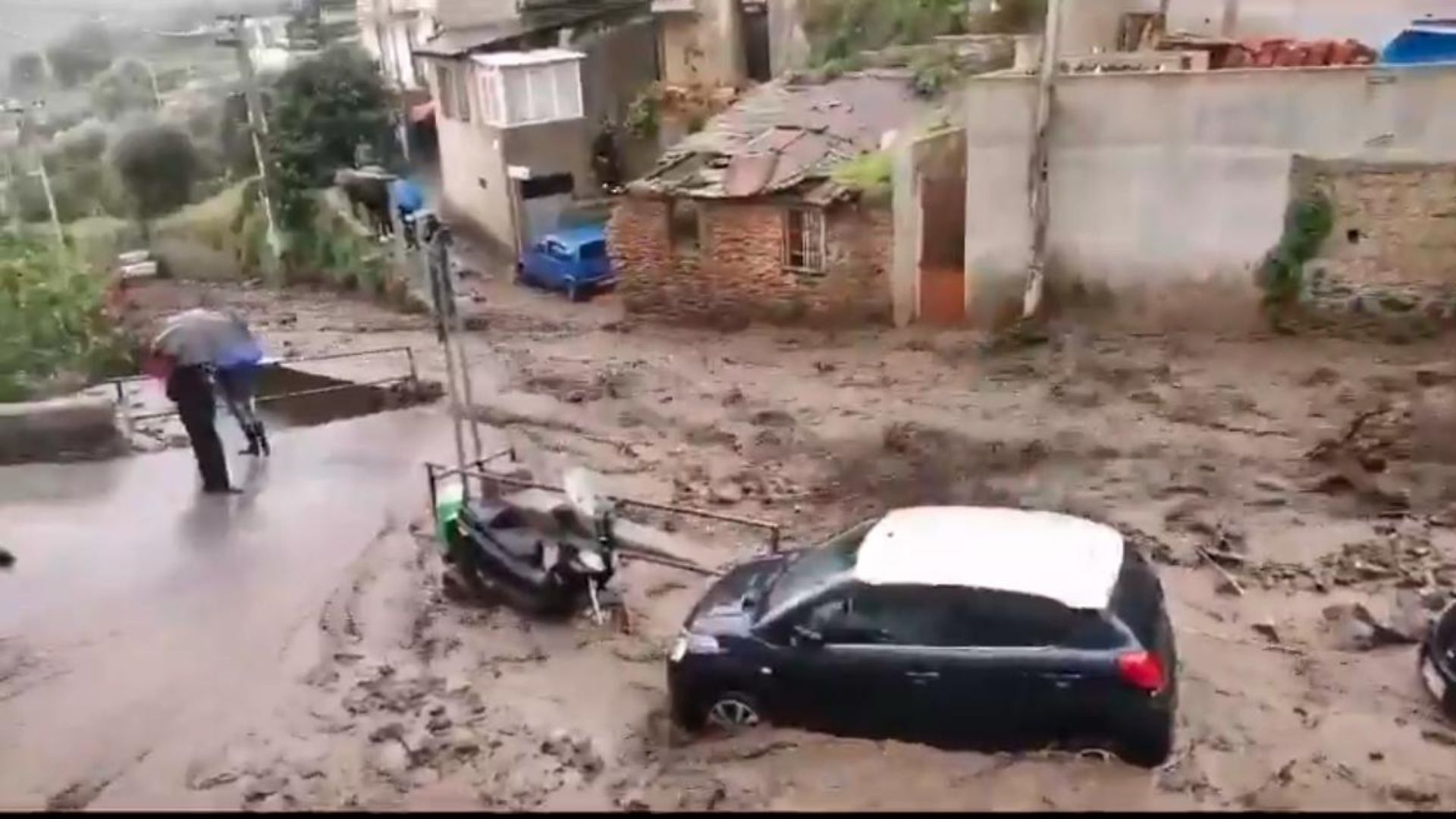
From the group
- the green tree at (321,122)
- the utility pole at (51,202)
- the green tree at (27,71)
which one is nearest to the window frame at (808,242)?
the green tree at (321,122)

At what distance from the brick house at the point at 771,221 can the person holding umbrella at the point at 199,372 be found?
7408mm

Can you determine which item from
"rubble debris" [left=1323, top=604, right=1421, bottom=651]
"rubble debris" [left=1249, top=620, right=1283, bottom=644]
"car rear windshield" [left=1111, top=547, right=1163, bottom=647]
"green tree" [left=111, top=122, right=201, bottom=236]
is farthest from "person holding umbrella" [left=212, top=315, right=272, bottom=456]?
"green tree" [left=111, top=122, right=201, bottom=236]

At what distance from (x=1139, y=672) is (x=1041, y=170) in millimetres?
9406

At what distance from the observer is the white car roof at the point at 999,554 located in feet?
23.0

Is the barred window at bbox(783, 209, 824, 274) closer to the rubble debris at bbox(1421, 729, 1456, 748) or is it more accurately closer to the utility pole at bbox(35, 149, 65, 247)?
the rubble debris at bbox(1421, 729, 1456, 748)

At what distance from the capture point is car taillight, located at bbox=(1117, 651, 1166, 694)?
6.69 metres

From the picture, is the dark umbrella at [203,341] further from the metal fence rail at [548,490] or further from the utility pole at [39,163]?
the utility pole at [39,163]

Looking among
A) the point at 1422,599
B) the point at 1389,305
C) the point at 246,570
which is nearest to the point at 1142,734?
the point at 1422,599

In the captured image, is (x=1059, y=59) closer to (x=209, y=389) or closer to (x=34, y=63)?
(x=209, y=389)

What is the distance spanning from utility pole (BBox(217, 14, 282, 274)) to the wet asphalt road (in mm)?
12147

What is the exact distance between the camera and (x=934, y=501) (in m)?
11.5

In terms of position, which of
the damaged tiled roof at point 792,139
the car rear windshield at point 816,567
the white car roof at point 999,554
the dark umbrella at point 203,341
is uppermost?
the damaged tiled roof at point 792,139

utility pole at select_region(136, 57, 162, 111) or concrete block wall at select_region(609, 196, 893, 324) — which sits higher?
utility pole at select_region(136, 57, 162, 111)

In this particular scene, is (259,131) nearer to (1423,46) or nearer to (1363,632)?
(1423,46)
